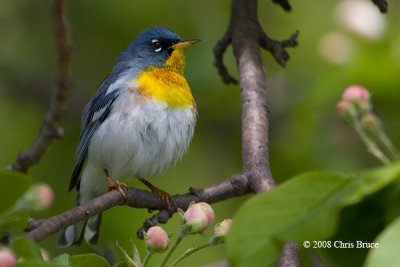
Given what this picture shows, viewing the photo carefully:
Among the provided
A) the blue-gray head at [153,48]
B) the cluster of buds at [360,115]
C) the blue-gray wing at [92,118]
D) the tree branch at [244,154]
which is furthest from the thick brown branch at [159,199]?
the blue-gray head at [153,48]

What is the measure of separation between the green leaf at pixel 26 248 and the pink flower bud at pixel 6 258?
5.8 inches

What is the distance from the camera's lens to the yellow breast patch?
444 centimetres

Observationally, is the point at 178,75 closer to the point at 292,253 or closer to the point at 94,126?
the point at 94,126

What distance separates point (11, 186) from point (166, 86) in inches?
92.4

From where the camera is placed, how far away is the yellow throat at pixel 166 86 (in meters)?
4.44

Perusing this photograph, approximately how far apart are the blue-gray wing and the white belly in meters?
0.06

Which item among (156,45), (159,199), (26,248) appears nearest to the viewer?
(26,248)

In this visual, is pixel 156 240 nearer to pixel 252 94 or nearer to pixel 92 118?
pixel 252 94

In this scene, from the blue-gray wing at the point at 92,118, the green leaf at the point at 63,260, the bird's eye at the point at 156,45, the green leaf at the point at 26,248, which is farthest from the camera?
the bird's eye at the point at 156,45

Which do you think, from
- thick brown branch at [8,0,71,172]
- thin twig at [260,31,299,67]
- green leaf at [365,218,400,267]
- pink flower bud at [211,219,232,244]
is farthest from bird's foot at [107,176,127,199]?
green leaf at [365,218,400,267]

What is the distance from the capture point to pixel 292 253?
265 centimetres

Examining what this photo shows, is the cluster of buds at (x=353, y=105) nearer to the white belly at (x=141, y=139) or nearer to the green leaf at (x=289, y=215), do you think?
the green leaf at (x=289, y=215)

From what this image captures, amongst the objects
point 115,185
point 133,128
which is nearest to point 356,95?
point 115,185

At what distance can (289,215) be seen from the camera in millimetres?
1991
